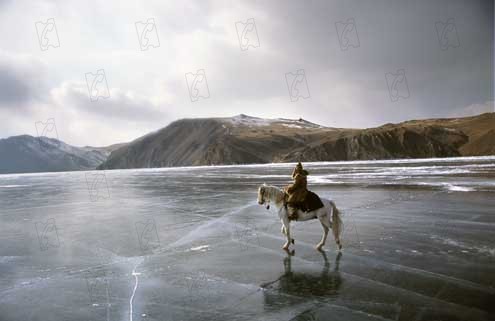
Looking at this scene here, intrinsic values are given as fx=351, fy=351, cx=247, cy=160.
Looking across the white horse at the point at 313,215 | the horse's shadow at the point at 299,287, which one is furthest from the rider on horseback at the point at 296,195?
the horse's shadow at the point at 299,287

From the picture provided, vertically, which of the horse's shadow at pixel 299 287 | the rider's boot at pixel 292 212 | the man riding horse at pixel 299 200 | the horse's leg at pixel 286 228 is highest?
the man riding horse at pixel 299 200

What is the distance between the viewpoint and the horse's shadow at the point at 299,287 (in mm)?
6098

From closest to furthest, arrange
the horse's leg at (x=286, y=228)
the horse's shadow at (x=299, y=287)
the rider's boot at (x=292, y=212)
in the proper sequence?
1. the horse's shadow at (x=299, y=287)
2. the horse's leg at (x=286, y=228)
3. the rider's boot at (x=292, y=212)

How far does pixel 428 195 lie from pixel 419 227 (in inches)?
359

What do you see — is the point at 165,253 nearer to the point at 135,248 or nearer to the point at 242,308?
the point at 135,248

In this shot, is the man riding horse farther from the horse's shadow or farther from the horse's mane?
the horse's shadow

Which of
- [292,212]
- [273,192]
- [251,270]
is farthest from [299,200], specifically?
[251,270]

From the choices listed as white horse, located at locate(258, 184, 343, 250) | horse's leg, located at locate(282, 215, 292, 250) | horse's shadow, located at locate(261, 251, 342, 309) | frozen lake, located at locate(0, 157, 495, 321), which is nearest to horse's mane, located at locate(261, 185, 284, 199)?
white horse, located at locate(258, 184, 343, 250)

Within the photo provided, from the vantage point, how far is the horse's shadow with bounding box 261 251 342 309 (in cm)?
610

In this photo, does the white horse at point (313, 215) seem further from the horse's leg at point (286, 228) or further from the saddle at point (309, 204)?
the saddle at point (309, 204)

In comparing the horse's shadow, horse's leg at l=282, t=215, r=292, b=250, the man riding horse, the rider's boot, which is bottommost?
the horse's shadow

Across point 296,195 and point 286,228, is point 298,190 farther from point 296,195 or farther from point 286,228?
point 286,228

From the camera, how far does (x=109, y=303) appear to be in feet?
20.6

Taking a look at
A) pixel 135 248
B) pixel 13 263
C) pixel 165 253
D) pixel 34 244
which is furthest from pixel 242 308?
pixel 34 244
